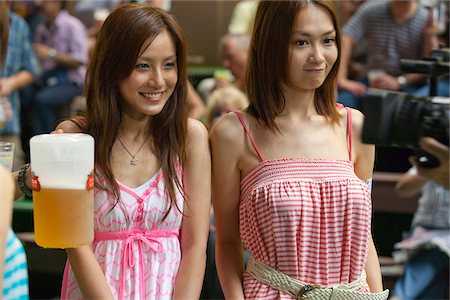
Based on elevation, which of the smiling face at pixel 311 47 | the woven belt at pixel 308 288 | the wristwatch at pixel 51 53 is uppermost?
the smiling face at pixel 311 47

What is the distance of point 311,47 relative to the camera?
2.12 m

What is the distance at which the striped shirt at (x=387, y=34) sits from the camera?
4.77 m

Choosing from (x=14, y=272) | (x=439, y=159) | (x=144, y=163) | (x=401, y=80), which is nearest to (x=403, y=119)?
(x=439, y=159)

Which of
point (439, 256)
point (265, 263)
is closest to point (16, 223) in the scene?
point (439, 256)

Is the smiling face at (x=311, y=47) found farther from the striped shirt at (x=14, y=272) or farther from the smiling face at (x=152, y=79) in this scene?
the striped shirt at (x=14, y=272)

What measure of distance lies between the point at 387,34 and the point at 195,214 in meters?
2.97

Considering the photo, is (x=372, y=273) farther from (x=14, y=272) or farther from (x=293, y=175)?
(x=14, y=272)

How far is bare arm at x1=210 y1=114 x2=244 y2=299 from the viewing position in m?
2.18

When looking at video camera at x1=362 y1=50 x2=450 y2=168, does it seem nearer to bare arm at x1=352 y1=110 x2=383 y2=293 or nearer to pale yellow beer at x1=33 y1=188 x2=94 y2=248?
bare arm at x1=352 y1=110 x2=383 y2=293

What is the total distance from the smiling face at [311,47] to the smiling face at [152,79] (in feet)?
0.98

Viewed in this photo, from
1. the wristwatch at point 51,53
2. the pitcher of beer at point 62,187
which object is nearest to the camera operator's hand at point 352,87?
the wristwatch at point 51,53

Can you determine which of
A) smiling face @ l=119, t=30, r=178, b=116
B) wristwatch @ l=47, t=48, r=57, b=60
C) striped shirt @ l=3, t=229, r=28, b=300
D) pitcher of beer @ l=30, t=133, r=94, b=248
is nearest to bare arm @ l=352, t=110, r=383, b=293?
smiling face @ l=119, t=30, r=178, b=116

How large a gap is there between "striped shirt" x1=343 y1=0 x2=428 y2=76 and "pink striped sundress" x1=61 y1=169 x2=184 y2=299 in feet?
9.62

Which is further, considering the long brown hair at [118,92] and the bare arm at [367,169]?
the bare arm at [367,169]
